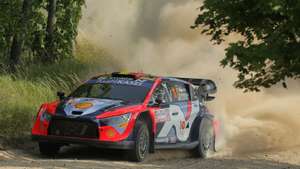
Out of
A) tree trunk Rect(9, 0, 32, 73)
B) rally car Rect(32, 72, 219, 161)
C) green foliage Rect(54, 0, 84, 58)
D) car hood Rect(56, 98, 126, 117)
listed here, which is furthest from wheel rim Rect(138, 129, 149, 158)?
green foliage Rect(54, 0, 84, 58)

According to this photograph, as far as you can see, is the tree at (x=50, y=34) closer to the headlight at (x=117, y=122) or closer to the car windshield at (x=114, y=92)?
the car windshield at (x=114, y=92)

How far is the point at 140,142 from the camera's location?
1316cm

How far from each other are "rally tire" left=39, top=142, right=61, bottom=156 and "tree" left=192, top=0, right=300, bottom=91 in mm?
3765

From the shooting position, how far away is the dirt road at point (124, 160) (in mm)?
12098

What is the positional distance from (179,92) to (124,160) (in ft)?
7.77

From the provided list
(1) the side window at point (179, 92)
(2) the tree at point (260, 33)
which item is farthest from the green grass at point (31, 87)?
(2) the tree at point (260, 33)

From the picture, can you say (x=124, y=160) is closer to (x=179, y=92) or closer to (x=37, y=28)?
(x=179, y=92)

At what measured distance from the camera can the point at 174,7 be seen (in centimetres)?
2764

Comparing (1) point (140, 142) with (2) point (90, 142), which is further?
(1) point (140, 142)

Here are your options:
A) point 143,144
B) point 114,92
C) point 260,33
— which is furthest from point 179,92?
point 260,33

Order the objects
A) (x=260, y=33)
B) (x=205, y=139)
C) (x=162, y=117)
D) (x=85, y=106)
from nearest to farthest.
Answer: (x=260, y=33)
(x=85, y=106)
(x=162, y=117)
(x=205, y=139)

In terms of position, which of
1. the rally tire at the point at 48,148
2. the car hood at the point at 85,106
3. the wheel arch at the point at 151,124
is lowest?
the rally tire at the point at 48,148

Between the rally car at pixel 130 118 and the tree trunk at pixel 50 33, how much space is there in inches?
398

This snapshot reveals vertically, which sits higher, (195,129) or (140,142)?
(195,129)
